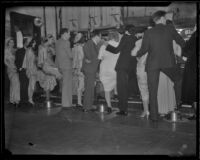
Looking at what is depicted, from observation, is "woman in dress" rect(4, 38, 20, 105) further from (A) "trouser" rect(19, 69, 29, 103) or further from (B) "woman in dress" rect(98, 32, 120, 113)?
(B) "woman in dress" rect(98, 32, 120, 113)

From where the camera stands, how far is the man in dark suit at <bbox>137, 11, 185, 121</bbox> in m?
4.99

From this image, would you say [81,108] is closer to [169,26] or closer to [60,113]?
[60,113]

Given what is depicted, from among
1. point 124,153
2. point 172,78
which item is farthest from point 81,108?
point 172,78

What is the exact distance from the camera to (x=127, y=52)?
5207 millimetres

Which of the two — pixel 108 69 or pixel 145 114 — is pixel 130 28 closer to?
pixel 108 69

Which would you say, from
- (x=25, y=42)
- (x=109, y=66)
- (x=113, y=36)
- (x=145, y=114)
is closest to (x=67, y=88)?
(x=109, y=66)

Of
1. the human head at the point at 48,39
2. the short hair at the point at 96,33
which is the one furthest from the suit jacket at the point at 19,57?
the short hair at the point at 96,33

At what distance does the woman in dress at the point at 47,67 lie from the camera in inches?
207

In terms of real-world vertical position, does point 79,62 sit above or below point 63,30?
below

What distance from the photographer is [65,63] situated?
→ 5.37m

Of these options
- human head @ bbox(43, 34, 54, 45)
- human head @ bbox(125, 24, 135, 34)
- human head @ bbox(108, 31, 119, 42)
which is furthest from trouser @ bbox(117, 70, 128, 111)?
human head @ bbox(43, 34, 54, 45)

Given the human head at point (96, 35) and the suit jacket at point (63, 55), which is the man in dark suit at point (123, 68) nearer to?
the human head at point (96, 35)

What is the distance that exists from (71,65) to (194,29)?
2100 mm

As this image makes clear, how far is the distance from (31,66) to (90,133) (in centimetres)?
155
